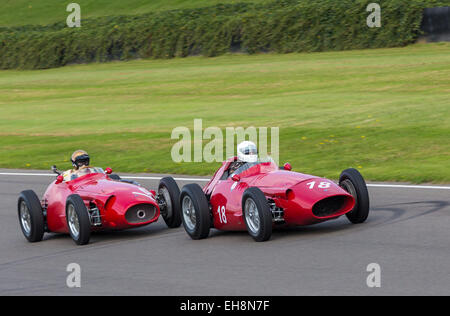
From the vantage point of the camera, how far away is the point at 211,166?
18.2 meters

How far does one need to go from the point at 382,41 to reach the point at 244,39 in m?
7.25

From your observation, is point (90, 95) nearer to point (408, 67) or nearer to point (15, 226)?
point (408, 67)

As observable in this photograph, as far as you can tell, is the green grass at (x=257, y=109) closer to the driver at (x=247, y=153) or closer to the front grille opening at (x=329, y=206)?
the driver at (x=247, y=153)

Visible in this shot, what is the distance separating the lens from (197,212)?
1033cm

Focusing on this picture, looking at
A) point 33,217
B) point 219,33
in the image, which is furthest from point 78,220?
point 219,33

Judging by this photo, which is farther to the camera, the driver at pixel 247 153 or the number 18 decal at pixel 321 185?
the driver at pixel 247 153

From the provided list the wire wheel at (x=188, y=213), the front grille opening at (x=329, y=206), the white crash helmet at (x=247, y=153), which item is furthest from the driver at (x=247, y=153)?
the front grille opening at (x=329, y=206)

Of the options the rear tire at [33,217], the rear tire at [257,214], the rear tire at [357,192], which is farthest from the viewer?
the rear tire at [33,217]

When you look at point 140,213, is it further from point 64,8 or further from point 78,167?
point 64,8

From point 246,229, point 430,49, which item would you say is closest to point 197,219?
point 246,229

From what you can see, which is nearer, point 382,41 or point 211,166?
point 211,166

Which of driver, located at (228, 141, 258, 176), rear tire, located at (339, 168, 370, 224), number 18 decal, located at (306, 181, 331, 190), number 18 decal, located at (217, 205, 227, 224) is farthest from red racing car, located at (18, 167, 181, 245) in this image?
rear tire, located at (339, 168, 370, 224)

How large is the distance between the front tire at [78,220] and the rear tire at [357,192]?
325 centimetres

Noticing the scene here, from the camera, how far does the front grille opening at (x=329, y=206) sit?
9.90 meters
